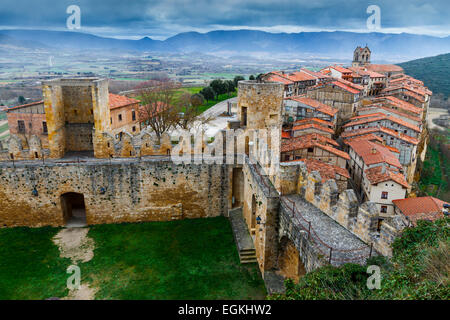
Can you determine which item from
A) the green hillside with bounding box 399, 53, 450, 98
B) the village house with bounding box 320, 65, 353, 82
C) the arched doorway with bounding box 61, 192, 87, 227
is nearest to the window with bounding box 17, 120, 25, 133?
the arched doorway with bounding box 61, 192, 87, 227

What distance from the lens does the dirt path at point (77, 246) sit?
11672 millimetres

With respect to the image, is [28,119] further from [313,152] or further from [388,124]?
[388,124]

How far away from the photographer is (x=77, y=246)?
14.0 m

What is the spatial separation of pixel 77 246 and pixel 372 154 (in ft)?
73.5

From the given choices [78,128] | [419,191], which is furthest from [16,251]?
[419,191]

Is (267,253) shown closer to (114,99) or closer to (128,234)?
(128,234)

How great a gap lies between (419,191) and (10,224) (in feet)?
108

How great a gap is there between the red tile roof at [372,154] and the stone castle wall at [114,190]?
48.6ft

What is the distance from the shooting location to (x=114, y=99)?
87.0ft

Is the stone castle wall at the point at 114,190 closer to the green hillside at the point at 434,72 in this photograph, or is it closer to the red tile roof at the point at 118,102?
the red tile roof at the point at 118,102

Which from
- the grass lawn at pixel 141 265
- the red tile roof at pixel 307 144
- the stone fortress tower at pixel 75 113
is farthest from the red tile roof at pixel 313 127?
the stone fortress tower at pixel 75 113

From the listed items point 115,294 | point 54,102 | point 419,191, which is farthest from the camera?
point 419,191

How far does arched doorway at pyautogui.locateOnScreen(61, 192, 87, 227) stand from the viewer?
51.5 ft

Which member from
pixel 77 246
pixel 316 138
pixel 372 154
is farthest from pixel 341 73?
pixel 77 246
